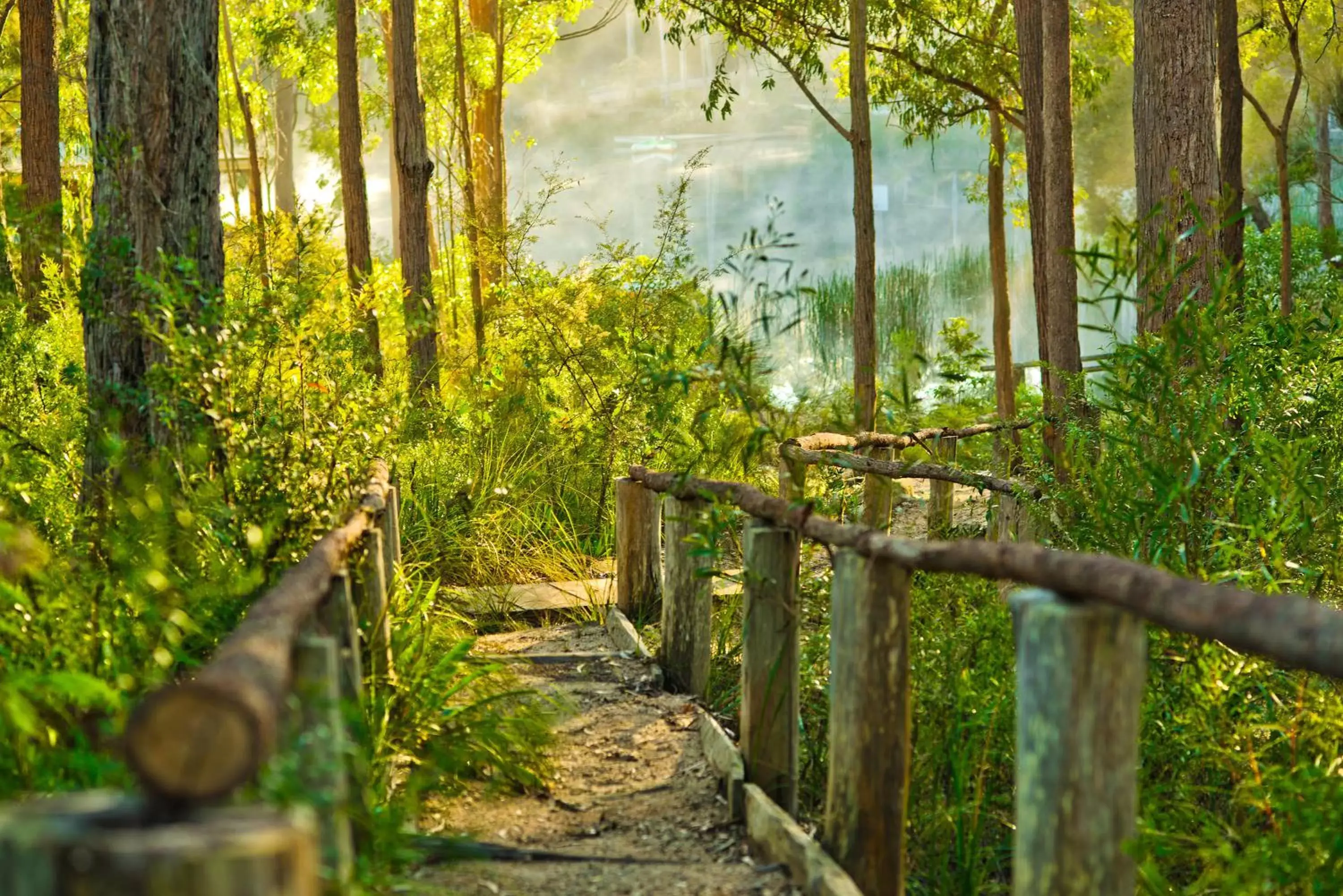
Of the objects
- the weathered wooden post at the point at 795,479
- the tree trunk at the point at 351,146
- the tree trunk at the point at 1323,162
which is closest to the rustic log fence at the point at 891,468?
the weathered wooden post at the point at 795,479

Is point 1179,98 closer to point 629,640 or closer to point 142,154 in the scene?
point 629,640

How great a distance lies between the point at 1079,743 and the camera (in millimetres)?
2488

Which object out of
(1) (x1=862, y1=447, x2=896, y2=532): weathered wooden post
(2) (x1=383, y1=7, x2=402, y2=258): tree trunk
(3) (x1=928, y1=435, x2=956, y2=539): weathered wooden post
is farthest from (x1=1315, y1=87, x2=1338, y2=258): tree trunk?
(1) (x1=862, y1=447, x2=896, y2=532): weathered wooden post

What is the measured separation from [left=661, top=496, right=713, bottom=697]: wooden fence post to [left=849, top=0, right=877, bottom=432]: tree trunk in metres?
7.03

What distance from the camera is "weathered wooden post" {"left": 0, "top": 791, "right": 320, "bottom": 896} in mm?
1459

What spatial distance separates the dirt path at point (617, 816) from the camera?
3.40 meters

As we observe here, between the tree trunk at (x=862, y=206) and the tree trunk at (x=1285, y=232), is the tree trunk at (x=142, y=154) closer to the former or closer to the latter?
the tree trunk at (x=862, y=206)

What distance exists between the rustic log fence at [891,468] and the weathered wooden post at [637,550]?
0.65m

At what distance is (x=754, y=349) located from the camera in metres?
4.09

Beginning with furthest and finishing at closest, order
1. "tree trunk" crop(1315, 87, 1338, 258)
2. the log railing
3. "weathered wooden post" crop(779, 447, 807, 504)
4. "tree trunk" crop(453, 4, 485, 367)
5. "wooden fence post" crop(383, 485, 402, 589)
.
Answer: "tree trunk" crop(1315, 87, 1338, 258) → "tree trunk" crop(453, 4, 485, 367) → "wooden fence post" crop(383, 485, 402, 589) → "weathered wooden post" crop(779, 447, 807, 504) → the log railing

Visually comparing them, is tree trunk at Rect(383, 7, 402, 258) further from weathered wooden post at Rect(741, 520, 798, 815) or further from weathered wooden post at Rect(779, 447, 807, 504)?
weathered wooden post at Rect(741, 520, 798, 815)

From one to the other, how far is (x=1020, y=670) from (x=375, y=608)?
→ 6.72ft

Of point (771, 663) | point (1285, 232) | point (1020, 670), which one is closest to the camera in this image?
point (1020, 670)

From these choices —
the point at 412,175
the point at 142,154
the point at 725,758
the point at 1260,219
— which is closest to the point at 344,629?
the point at 725,758
